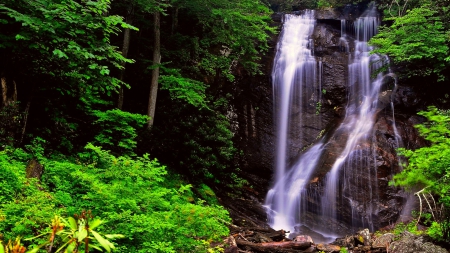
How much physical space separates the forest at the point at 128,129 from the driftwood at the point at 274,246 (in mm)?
1008

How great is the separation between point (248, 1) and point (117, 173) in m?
9.68

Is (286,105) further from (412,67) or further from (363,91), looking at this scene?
(412,67)

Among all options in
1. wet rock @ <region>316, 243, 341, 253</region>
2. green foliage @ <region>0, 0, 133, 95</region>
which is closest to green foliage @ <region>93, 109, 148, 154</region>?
green foliage @ <region>0, 0, 133, 95</region>

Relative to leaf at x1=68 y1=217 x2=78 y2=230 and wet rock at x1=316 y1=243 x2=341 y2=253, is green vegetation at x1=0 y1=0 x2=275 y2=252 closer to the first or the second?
leaf at x1=68 y1=217 x2=78 y2=230

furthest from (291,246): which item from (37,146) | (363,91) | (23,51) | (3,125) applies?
(363,91)

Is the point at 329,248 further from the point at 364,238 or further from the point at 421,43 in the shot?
the point at 421,43

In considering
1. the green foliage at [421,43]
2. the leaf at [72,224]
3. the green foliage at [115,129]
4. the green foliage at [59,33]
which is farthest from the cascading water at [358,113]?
the leaf at [72,224]

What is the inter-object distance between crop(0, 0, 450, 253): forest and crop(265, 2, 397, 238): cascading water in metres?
1.60

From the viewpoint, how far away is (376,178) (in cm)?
1223

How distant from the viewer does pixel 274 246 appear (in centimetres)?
732

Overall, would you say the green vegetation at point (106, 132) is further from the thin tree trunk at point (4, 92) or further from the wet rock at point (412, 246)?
the wet rock at point (412, 246)

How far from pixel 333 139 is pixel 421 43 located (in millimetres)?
5503

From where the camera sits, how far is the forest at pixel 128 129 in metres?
3.42

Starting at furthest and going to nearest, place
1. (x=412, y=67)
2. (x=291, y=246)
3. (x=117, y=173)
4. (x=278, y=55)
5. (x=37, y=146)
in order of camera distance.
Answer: (x=278, y=55) → (x=412, y=67) → (x=291, y=246) → (x=37, y=146) → (x=117, y=173)
